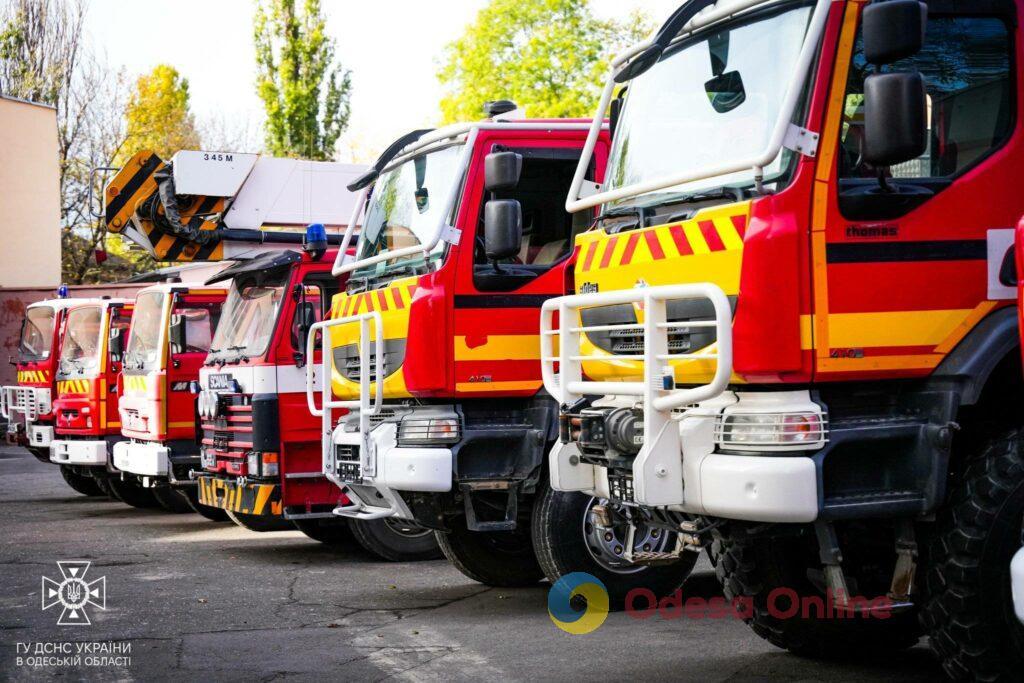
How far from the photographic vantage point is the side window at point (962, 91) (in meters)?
A: 5.57

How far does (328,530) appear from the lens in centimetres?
1154

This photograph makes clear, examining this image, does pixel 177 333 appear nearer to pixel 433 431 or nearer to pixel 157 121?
pixel 433 431

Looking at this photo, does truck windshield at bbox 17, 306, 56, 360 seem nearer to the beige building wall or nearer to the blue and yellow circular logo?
the blue and yellow circular logo

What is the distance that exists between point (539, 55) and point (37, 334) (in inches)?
851

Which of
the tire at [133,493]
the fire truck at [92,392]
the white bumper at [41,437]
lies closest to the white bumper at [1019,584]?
the fire truck at [92,392]

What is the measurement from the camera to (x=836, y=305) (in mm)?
5320

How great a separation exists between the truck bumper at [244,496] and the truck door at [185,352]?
5.38 feet

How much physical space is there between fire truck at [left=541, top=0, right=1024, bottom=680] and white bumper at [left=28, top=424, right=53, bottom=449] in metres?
11.5

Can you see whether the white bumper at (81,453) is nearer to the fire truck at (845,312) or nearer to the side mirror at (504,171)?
the side mirror at (504,171)

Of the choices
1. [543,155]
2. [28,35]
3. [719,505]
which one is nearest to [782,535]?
[719,505]

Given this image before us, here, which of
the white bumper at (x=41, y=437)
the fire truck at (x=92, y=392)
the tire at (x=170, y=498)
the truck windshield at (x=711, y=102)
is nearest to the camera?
the truck windshield at (x=711, y=102)

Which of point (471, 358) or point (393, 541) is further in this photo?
point (393, 541)

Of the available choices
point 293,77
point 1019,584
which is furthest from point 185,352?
point 293,77

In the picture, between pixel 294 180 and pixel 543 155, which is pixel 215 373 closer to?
pixel 294 180
